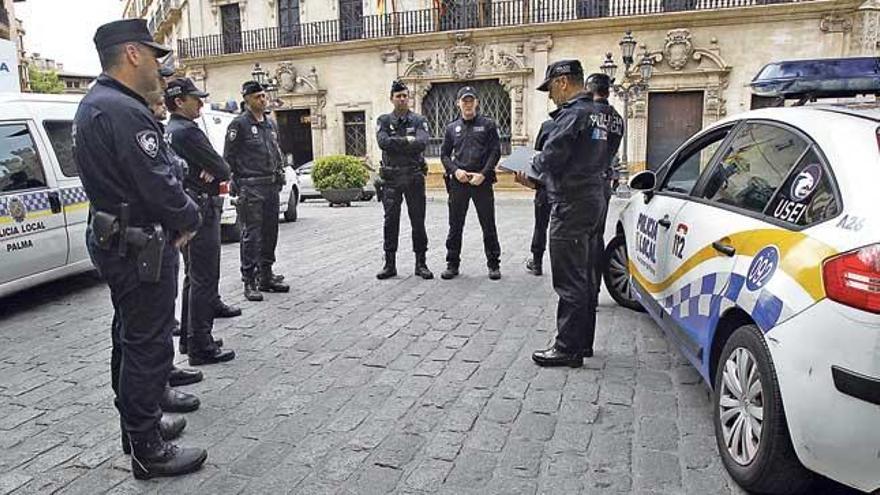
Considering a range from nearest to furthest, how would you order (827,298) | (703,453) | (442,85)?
(827,298) → (703,453) → (442,85)

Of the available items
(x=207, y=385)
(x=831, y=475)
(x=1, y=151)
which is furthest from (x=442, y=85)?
(x=831, y=475)

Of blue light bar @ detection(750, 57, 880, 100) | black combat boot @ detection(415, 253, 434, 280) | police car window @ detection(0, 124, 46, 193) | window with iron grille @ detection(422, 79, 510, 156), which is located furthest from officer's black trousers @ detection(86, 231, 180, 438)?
window with iron grille @ detection(422, 79, 510, 156)

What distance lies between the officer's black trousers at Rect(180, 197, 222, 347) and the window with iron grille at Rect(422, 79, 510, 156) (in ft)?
59.7

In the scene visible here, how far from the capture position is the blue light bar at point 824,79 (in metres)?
3.50

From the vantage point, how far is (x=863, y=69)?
3.59 m

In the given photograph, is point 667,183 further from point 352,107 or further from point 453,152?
point 352,107

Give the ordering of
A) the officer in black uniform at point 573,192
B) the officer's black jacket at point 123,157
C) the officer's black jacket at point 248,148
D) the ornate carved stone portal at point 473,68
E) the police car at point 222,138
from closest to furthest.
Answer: the officer's black jacket at point 123,157, the officer in black uniform at point 573,192, the officer's black jacket at point 248,148, the police car at point 222,138, the ornate carved stone portal at point 473,68

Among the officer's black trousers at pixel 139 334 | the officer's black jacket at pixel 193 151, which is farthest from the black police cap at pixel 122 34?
the officer's black jacket at pixel 193 151

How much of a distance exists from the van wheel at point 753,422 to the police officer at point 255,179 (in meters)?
4.16

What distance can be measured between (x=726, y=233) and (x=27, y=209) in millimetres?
5376

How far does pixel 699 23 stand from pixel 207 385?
66.7 ft

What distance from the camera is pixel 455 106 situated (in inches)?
885

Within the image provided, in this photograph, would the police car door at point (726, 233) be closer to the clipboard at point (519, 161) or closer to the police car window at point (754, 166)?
the police car window at point (754, 166)

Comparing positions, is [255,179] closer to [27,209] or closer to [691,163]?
[27,209]
